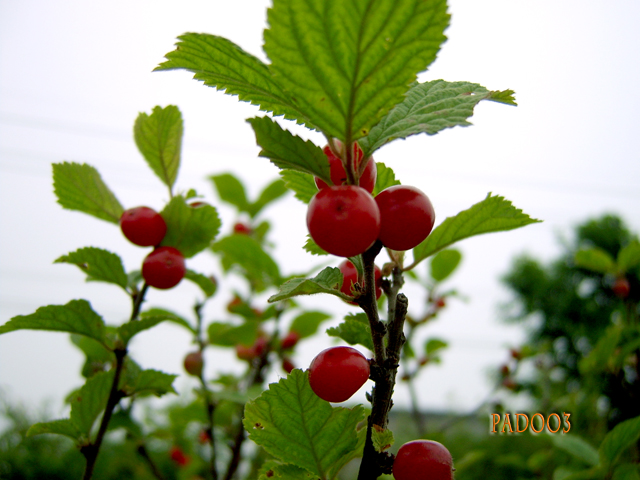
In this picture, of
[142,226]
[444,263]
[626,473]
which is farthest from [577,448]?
[142,226]

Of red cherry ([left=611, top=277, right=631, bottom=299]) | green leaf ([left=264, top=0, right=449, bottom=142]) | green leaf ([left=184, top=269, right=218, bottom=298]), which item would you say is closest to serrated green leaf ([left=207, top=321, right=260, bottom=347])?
green leaf ([left=184, top=269, right=218, bottom=298])

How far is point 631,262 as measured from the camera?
7.84 feet

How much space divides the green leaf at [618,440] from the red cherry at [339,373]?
95 centimetres

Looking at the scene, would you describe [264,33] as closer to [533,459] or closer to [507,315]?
[533,459]

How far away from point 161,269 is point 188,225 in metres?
0.15

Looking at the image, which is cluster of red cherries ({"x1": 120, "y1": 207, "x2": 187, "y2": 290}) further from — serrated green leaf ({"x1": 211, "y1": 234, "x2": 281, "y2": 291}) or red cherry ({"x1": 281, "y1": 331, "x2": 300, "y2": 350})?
red cherry ({"x1": 281, "y1": 331, "x2": 300, "y2": 350})

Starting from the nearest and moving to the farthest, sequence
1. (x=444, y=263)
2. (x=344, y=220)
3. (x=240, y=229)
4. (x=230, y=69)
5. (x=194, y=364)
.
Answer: (x=344, y=220), (x=230, y=69), (x=194, y=364), (x=444, y=263), (x=240, y=229)

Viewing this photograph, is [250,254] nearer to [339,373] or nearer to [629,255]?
[339,373]

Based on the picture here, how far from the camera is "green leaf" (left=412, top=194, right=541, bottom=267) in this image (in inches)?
31.3

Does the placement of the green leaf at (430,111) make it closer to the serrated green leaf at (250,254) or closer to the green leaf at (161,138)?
the green leaf at (161,138)

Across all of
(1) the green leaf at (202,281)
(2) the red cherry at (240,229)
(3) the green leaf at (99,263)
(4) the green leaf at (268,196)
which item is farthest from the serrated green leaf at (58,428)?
(4) the green leaf at (268,196)

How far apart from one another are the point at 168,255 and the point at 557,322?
20.7m

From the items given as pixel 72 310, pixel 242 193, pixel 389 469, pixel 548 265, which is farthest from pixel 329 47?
pixel 548 265

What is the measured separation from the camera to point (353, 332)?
0.86 m
